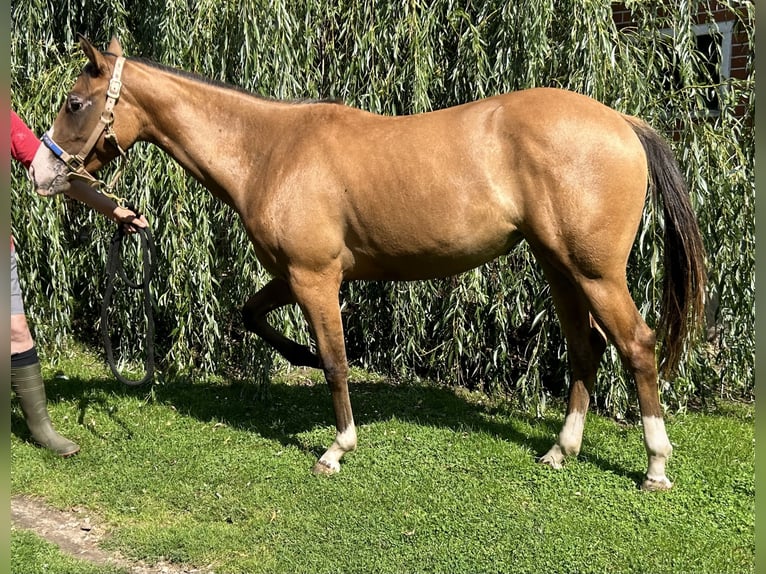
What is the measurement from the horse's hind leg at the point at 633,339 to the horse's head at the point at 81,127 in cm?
274

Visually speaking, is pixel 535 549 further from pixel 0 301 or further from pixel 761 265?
pixel 0 301

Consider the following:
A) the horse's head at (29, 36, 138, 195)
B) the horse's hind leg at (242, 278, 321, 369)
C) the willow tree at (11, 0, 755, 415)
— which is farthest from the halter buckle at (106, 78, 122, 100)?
the horse's hind leg at (242, 278, 321, 369)

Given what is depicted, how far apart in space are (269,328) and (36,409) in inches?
56.7

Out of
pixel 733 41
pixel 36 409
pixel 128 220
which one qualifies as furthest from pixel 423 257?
pixel 733 41

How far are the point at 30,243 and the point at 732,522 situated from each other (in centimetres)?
501

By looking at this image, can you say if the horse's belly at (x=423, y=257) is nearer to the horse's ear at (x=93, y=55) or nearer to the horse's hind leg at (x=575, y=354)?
the horse's hind leg at (x=575, y=354)

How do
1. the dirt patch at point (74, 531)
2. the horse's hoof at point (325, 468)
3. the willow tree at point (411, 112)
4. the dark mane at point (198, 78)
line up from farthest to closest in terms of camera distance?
1. the willow tree at point (411, 112)
2. the dark mane at point (198, 78)
3. the horse's hoof at point (325, 468)
4. the dirt patch at point (74, 531)

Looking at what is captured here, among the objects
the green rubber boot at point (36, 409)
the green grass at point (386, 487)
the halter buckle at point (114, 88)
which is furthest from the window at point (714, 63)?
the green rubber boot at point (36, 409)

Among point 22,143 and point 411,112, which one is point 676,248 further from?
point 22,143

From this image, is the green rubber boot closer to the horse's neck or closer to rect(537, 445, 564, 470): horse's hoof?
the horse's neck

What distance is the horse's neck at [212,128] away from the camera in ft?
12.3

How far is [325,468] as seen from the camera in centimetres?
368

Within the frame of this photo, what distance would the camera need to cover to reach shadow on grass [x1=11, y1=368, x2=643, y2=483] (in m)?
4.29

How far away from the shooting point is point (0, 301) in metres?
2.90
